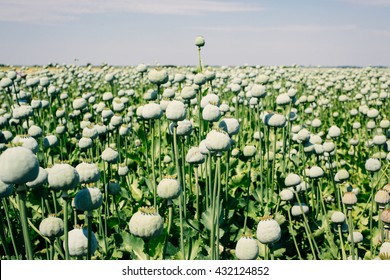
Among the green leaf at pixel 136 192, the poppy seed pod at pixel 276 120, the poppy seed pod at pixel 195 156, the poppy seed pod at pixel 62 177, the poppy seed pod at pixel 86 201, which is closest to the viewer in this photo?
the poppy seed pod at pixel 62 177

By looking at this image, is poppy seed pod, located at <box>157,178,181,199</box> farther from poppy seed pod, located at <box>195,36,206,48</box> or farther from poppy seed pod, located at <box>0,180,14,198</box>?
poppy seed pod, located at <box>195,36,206,48</box>

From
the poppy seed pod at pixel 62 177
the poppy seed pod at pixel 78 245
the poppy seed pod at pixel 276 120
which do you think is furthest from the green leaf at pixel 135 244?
the poppy seed pod at pixel 276 120

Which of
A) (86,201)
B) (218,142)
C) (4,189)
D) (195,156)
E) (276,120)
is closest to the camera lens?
(86,201)

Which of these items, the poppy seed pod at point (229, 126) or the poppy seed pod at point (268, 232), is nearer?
the poppy seed pod at point (268, 232)

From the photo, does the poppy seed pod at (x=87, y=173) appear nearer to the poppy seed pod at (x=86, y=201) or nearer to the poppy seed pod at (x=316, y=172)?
the poppy seed pod at (x=86, y=201)

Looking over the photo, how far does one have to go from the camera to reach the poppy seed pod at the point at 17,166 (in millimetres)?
1335

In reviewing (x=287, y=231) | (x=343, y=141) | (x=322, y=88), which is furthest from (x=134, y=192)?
(x=322, y=88)

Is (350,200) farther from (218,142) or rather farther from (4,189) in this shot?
(4,189)

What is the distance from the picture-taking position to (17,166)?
1338 mm

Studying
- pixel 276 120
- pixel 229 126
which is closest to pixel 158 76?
pixel 229 126

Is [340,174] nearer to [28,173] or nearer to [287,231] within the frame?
[287,231]

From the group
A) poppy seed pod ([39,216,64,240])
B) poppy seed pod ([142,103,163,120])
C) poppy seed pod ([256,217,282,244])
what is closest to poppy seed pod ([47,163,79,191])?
poppy seed pod ([39,216,64,240])

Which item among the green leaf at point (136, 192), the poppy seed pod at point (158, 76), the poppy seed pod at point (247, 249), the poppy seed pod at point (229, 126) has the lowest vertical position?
the green leaf at point (136, 192)
